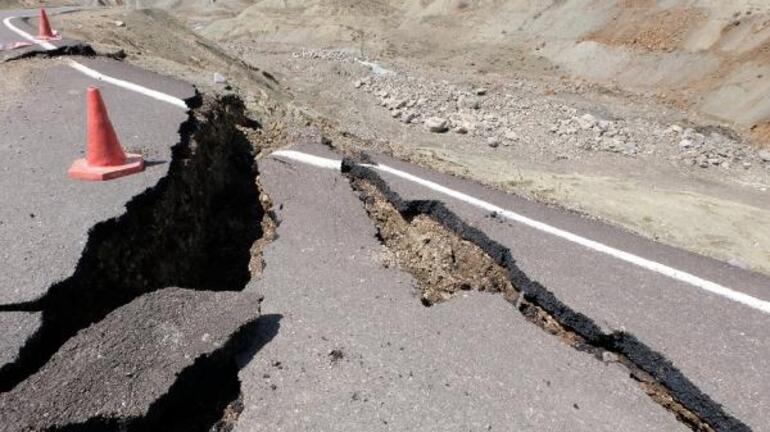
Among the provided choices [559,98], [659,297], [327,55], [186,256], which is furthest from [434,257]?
[327,55]

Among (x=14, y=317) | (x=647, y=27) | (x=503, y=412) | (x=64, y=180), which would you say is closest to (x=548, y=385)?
(x=503, y=412)

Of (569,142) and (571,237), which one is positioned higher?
(571,237)

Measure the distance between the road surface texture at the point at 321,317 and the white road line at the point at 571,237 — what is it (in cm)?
5

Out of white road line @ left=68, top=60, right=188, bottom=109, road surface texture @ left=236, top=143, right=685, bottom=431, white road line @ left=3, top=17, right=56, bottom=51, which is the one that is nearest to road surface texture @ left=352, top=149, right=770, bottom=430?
road surface texture @ left=236, top=143, right=685, bottom=431

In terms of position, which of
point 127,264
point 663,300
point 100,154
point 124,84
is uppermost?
point 124,84

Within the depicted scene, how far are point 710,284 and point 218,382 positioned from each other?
3.34m

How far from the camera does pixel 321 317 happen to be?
324 centimetres

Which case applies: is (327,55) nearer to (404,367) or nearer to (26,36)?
(26,36)

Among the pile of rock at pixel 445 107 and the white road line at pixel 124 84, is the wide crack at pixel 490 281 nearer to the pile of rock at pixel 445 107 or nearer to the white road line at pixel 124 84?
the white road line at pixel 124 84

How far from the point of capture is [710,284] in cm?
390

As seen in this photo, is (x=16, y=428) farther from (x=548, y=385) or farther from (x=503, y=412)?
(x=548, y=385)

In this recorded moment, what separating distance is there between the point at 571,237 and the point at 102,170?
12.5 feet

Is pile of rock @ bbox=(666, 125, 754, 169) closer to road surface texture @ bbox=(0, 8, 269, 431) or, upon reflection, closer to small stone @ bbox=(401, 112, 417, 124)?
small stone @ bbox=(401, 112, 417, 124)

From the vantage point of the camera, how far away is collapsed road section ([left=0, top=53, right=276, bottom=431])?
251 centimetres
